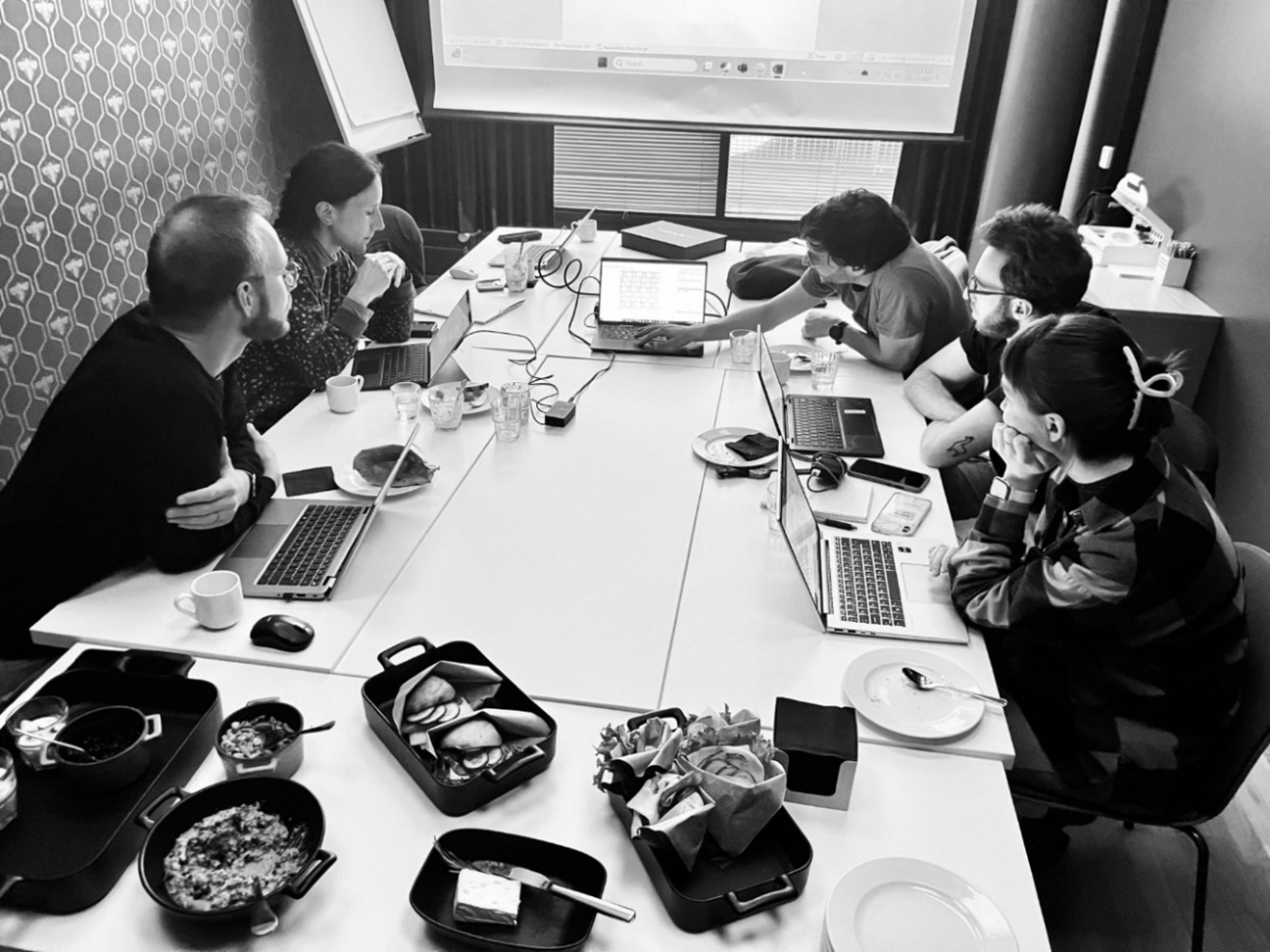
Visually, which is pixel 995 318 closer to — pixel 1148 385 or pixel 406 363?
pixel 1148 385

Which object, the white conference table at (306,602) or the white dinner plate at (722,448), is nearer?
the white conference table at (306,602)

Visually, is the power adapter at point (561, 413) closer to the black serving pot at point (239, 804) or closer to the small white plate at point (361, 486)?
the small white plate at point (361, 486)

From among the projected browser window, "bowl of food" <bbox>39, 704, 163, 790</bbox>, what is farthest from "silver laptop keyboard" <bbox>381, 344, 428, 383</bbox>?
the projected browser window

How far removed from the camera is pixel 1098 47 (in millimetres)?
4258

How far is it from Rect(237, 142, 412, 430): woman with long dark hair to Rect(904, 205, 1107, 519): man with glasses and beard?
1.49 meters

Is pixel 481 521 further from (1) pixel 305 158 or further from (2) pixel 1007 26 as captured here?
(2) pixel 1007 26

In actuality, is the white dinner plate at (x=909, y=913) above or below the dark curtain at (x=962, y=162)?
below

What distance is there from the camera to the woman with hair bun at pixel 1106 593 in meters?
1.60

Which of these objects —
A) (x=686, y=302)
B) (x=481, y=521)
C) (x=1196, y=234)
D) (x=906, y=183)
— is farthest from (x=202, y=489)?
(x=906, y=183)

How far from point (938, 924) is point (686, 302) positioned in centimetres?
215

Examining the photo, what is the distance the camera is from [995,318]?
2.50 metres

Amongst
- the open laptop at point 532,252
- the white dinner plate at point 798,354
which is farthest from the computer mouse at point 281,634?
the open laptop at point 532,252

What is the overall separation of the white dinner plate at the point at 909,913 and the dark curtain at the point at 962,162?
418cm

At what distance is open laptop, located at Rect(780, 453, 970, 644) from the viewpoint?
1.73 metres
